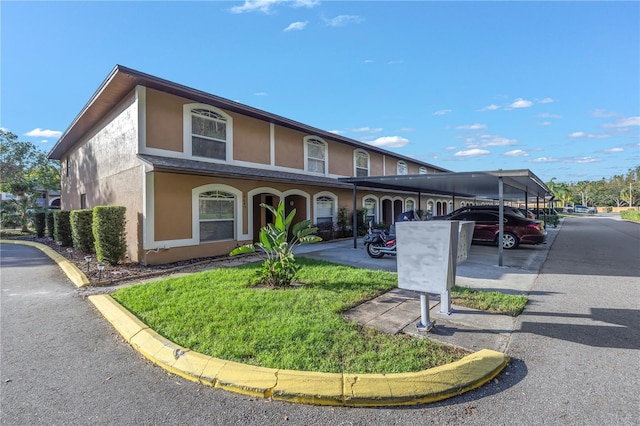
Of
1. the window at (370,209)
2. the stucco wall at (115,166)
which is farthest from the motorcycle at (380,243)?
the window at (370,209)

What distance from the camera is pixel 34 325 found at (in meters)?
4.73

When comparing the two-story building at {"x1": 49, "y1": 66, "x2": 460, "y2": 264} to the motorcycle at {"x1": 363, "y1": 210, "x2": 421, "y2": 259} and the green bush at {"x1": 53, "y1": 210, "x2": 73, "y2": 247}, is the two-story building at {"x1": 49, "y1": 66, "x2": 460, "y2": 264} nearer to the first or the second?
the green bush at {"x1": 53, "y1": 210, "x2": 73, "y2": 247}

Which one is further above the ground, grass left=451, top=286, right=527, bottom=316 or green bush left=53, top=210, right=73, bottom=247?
green bush left=53, top=210, right=73, bottom=247

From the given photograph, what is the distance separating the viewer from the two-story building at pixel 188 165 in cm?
905

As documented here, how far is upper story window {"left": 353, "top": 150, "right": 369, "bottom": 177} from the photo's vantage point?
60.4 feet

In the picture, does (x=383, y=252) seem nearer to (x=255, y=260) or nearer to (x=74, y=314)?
(x=255, y=260)

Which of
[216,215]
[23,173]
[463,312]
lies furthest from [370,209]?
[23,173]

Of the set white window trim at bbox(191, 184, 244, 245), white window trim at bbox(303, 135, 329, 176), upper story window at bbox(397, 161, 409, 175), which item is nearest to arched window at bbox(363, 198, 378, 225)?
white window trim at bbox(303, 135, 329, 176)

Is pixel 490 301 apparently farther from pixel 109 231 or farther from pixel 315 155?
pixel 315 155

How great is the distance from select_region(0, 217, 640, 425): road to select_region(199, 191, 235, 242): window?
16.5ft

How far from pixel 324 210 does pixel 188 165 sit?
305 inches

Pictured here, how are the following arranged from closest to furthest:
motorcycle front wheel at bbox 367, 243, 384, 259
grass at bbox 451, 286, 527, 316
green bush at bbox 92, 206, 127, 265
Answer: grass at bbox 451, 286, 527, 316
green bush at bbox 92, 206, 127, 265
motorcycle front wheel at bbox 367, 243, 384, 259

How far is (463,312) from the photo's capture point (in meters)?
Result: 4.89

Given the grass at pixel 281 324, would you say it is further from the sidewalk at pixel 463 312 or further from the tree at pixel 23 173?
the tree at pixel 23 173
